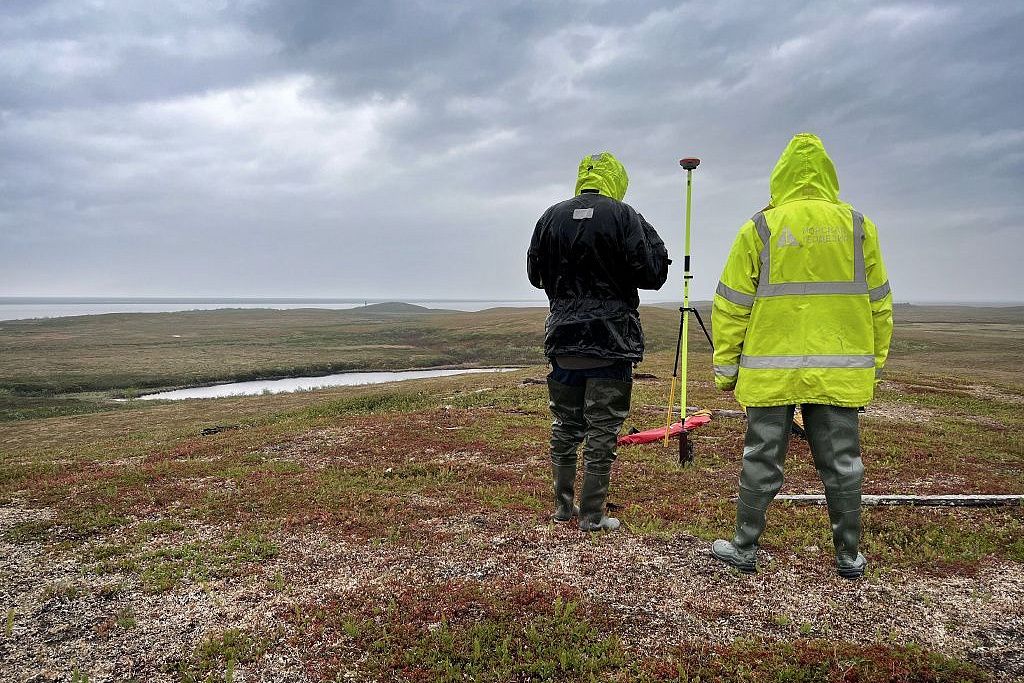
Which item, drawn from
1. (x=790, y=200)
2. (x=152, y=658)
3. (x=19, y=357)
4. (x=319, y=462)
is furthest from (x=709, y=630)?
(x=19, y=357)

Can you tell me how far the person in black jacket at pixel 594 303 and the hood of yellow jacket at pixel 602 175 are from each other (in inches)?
0.5

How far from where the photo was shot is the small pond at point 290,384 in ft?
126

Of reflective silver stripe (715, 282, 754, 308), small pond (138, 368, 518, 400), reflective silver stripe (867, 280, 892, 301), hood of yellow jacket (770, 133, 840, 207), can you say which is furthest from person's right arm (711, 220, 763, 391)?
small pond (138, 368, 518, 400)

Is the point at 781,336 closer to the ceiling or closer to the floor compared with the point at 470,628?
closer to the ceiling

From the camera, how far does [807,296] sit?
558cm

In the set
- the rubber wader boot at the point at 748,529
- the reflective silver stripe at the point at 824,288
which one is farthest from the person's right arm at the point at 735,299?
the rubber wader boot at the point at 748,529

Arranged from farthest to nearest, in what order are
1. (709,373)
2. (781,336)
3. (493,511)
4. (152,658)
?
(709,373), (493,511), (781,336), (152,658)

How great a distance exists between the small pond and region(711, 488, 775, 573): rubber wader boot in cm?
3131

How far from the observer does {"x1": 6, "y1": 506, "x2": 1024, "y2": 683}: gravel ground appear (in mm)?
4867

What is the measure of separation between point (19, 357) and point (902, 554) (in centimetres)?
7251

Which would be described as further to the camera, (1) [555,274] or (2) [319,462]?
(2) [319,462]

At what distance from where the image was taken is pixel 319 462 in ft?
37.8

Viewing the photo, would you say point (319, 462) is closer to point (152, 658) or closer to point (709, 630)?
point (152, 658)

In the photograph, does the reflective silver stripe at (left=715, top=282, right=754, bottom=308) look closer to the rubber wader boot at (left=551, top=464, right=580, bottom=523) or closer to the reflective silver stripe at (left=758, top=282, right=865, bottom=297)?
the reflective silver stripe at (left=758, top=282, right=865, bottom=297)
